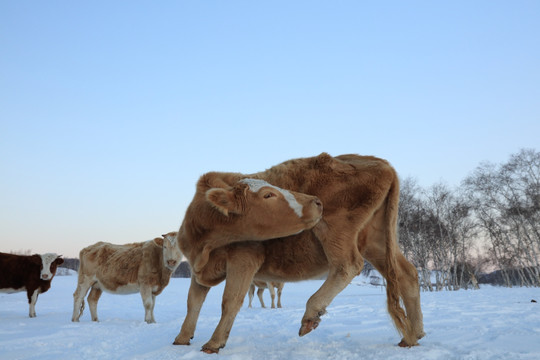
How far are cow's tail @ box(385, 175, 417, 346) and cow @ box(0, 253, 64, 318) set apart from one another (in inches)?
454

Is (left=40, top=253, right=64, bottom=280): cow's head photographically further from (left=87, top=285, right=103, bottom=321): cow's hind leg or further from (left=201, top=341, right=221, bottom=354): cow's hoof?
(left=201, top=341, right=221, bottom=354): cow's hoof

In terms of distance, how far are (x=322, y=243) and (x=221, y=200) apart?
1158 millimetres

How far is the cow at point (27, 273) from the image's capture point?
39.9ft

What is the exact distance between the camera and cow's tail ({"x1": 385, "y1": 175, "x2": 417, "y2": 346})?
13.0 ft

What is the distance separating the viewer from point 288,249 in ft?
14.3

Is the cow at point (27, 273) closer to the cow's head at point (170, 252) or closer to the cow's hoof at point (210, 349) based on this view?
the cow's head at point (170, 252)

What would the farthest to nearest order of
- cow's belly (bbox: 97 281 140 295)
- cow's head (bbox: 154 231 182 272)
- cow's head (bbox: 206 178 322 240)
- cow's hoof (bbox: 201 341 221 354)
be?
cow's belly (bbox: 97 281 140 295), cow's head (bbox: 154 231 182 272), cow's head (bbox: 206 178 322 240), cow's hoof (bbox: 201 341 221 354)

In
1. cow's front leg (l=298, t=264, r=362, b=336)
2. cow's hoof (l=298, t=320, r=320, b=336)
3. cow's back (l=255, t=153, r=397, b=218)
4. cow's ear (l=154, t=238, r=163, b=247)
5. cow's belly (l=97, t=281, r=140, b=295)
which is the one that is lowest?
cow's hoof (l=298, t=320, r=320, b=336)

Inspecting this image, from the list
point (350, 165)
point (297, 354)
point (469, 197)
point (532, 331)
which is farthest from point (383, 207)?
point (469, 197)

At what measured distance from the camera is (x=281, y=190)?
4332 millimetres

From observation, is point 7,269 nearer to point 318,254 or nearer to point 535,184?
point 318,254

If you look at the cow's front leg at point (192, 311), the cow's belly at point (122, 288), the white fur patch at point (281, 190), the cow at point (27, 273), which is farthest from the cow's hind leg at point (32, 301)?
the white fur patch at point (281, 190)

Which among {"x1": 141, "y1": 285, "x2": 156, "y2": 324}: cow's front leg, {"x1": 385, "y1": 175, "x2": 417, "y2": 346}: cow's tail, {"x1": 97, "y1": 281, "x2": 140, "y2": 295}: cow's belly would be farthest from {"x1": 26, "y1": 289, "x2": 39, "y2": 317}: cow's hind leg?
{"x1": 385, "y1": 175, "x2": 417, "y2": 346}: cow's tail

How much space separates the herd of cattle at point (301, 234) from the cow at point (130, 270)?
5.64 m
